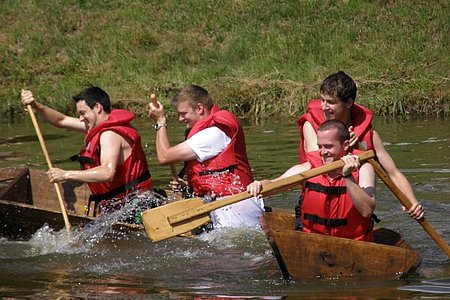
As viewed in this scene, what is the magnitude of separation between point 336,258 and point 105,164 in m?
2.31

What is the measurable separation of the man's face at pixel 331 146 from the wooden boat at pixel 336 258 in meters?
0.50

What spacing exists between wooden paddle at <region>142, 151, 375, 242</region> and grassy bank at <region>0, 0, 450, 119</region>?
9.31 meters

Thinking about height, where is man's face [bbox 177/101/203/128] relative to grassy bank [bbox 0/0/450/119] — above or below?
above

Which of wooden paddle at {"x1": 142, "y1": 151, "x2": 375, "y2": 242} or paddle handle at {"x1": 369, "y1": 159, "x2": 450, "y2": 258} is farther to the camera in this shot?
paddle handle at {"x1": 369, "y1": 159, "x2": 450, "y2": 258}

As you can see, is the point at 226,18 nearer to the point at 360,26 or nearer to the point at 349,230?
the point at 360,26

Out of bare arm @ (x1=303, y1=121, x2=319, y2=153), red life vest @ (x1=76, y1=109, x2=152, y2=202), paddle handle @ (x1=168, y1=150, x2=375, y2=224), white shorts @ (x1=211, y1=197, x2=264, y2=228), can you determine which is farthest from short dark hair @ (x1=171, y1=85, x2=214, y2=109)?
paddle handle @ (x1=168, y1=150, x2=375, y2=224)

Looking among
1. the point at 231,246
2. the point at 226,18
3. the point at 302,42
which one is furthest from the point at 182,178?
the point at 226,18

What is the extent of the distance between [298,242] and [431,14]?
46.8ft

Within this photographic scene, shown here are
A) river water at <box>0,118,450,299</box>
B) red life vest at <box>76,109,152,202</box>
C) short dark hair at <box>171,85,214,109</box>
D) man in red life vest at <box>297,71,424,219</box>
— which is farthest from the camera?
red life vest at <box>76,109,152,202</box>

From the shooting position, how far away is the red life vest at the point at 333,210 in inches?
290

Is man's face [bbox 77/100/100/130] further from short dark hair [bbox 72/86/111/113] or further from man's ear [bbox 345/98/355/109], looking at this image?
man's ear [bbox 345/98/355/109]

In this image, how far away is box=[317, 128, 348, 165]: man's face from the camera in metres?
7.07

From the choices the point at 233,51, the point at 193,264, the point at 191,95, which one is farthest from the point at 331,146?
Answer: the point at 233,51

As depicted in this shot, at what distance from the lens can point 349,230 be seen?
742 centimetres
